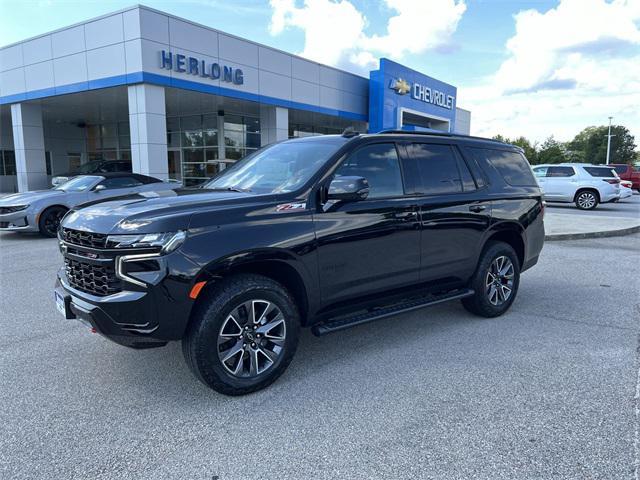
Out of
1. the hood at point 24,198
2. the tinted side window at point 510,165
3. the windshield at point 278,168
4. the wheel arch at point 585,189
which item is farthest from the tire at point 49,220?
the wheel arch at point 585,189

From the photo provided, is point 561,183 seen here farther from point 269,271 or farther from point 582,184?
point 269,271

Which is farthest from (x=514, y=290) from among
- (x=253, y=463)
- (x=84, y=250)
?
(x=84, y=250)

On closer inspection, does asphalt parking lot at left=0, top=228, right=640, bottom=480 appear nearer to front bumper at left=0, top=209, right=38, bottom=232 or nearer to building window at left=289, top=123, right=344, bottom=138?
front bumper at left=0, top=209, right=38, bottom=232

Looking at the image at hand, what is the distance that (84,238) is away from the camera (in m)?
3.37

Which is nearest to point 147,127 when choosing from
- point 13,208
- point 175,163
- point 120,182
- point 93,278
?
point 120,182

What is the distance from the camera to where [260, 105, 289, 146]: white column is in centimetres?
2211

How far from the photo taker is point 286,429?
10.0ft

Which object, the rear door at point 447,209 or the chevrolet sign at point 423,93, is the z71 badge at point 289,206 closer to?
the rear door at point 447,209

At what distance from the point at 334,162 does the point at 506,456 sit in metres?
2.44

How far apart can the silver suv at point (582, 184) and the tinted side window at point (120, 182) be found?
16381mm

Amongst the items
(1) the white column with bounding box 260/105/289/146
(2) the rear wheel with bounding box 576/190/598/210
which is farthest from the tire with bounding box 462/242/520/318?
(1) the white column with bounding box 260/105/289/146

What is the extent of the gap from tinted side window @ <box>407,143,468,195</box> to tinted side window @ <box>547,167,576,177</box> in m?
17.4

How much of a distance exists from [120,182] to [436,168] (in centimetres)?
946

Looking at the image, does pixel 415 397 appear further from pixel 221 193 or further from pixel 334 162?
pixel 221 193
